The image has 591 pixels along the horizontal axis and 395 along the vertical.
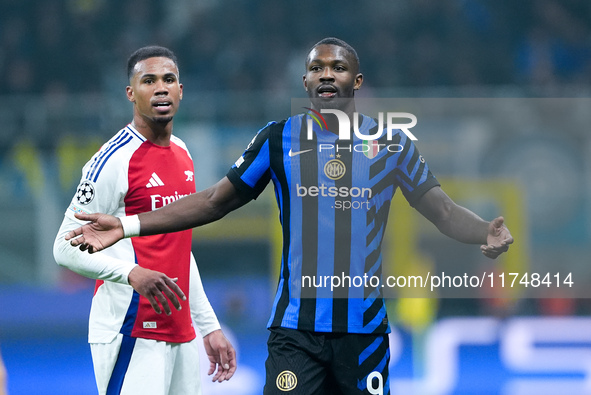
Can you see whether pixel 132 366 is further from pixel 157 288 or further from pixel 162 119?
pixel 162 119

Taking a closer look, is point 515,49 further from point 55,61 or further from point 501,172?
point 55,61

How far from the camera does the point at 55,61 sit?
40.5ft

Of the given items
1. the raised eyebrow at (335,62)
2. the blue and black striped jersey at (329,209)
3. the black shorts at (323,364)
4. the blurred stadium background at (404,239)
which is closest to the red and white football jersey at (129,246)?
the blue and black striped jersey at (329,209)

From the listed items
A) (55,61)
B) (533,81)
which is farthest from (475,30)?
(55,61)

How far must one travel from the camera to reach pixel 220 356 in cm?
391

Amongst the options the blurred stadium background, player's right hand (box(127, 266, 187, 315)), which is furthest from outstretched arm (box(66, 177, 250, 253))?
the blurred stadium background

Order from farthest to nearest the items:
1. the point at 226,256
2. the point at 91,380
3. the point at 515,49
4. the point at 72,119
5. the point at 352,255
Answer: the point at 515,49 → the point at 226,256 → the point at 72,119 → the point at 91,380 → the point at 352,255

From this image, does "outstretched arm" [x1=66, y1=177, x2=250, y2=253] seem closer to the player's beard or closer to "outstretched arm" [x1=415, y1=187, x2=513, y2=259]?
the player's beard

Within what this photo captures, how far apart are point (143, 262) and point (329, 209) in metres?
0.91

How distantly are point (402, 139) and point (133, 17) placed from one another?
34.0 ft

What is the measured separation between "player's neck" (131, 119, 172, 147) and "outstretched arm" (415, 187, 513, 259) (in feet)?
3.96

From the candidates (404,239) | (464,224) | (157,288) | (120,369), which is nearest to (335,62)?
(464,224)

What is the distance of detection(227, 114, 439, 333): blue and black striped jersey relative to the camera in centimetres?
324

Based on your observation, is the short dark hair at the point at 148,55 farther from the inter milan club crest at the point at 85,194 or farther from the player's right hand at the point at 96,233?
the player's right hand at the point at 96,233
